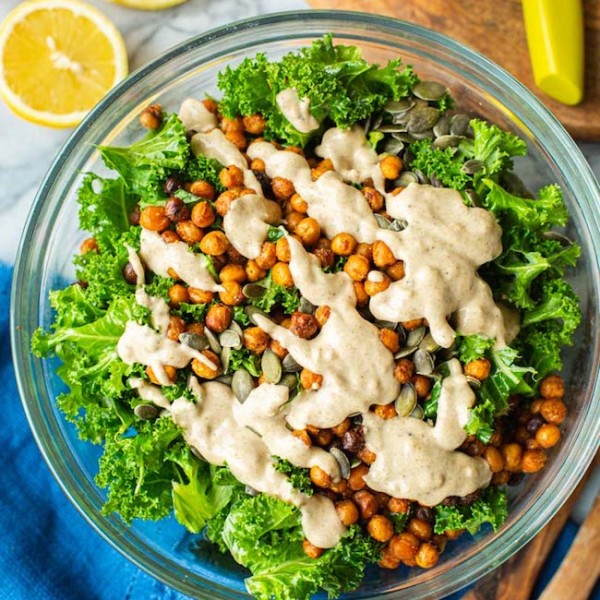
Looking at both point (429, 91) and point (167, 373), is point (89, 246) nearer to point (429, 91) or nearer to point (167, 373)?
point (167, 373)

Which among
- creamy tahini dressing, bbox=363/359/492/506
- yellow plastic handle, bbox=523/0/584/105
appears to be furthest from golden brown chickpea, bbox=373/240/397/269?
yellow plastic handle, bbox=523/0/584/105

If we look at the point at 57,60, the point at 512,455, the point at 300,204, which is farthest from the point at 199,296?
the point at 57,60

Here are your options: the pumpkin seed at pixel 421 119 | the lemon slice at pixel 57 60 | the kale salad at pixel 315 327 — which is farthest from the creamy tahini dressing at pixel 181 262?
the lemon slice at pixel 57 60

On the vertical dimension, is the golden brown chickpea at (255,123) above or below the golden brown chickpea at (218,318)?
above

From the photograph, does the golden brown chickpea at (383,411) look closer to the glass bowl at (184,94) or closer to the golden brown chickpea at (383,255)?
the golden brown chickpea at (383,255)

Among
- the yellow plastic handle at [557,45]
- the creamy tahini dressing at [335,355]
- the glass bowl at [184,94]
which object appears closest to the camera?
the creamy tahini dressing at [335,355]

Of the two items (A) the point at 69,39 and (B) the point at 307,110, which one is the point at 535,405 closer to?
(B) the point at 307,110

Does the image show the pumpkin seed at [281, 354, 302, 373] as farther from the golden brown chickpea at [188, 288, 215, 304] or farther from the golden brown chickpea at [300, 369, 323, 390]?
the golden brown chickpea at [188, 288, 215, 304]
